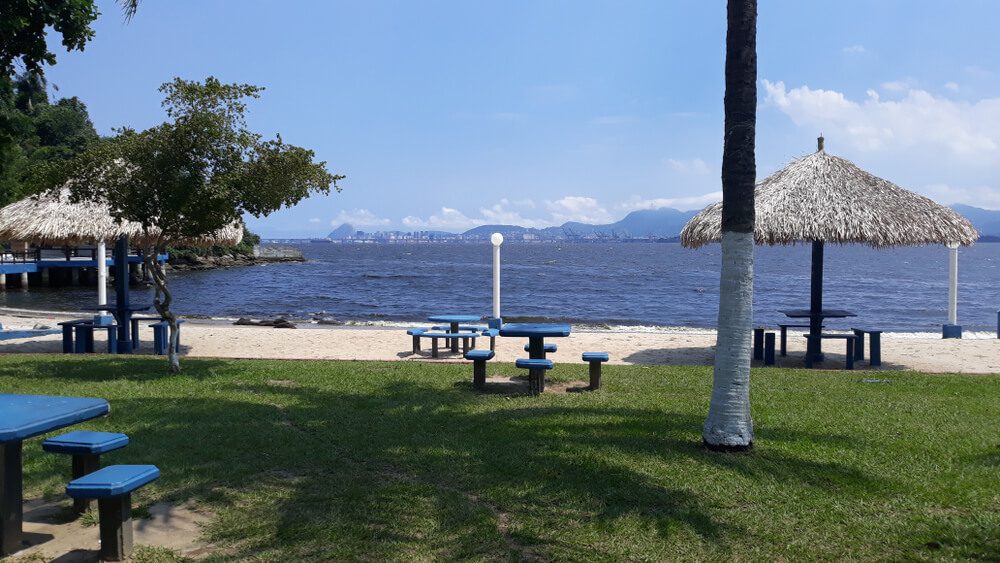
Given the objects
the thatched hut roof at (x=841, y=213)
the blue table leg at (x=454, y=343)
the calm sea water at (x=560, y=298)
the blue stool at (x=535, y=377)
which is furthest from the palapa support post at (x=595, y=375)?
the calm sea water at (x=560, y=298)

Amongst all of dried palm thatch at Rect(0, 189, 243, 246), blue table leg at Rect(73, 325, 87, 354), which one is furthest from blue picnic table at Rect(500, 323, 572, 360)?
blue table leg at Rect(73, 325, 87, 354)

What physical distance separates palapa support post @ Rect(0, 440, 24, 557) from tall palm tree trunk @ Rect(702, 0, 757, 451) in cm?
470

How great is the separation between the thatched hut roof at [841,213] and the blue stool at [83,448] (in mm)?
10268

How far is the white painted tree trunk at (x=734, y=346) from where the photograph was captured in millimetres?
5949

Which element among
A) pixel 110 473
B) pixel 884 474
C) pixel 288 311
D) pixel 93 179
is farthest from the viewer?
pixel 288 311

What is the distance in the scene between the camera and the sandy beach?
1291 cm

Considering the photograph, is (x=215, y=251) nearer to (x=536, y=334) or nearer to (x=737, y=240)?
(x=536, y=334)

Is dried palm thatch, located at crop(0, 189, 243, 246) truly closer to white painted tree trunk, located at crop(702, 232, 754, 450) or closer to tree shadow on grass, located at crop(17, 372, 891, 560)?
tree shadow on grass, located at crop(17, 372, 891, 560)

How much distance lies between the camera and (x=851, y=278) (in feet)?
206

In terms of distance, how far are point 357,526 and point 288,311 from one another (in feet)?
94.3

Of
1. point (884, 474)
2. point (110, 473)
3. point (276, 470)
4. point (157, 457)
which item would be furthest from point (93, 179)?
point (884, 474)

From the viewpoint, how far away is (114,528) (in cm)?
414

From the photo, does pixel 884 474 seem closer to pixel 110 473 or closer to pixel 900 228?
pixel 110 473

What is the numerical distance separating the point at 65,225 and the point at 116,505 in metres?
11.5
